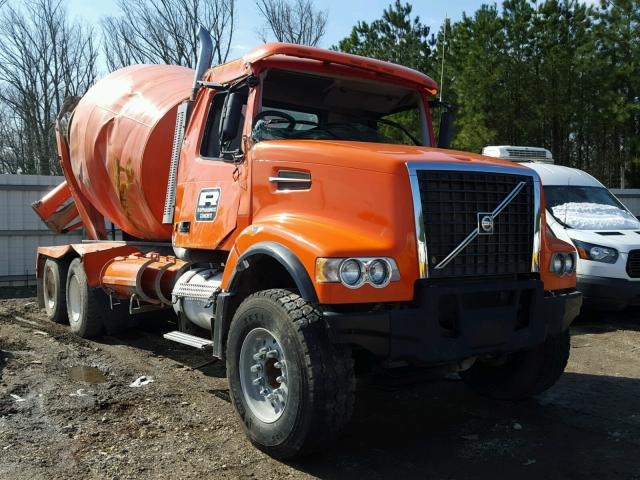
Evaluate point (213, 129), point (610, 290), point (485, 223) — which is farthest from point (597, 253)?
point (213, 129)

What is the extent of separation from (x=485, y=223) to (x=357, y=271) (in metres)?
1.00

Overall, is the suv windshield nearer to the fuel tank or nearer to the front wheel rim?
the front wheel rim

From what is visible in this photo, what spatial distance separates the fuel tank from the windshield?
5.47m

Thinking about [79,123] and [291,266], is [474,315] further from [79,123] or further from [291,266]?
[79,123]

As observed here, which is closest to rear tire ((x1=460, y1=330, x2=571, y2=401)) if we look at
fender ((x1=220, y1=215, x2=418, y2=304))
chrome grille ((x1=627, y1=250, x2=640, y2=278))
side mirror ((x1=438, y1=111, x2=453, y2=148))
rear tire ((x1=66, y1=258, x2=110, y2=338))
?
A: fender ((x1=220, y1=215, x2=418, y2=304))

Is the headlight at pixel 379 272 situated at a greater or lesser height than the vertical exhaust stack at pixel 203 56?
lesser

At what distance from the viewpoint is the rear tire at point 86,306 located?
25.5 ft

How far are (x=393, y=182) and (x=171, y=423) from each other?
244 cm

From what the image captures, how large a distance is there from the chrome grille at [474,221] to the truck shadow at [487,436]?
3.89ft

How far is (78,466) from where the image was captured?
4094mm

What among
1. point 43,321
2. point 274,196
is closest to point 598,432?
point 274,196

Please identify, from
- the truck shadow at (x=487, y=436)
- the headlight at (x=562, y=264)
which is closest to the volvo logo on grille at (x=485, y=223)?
the headlight at (x=562, y=264)

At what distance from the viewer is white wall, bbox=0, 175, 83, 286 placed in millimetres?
12461

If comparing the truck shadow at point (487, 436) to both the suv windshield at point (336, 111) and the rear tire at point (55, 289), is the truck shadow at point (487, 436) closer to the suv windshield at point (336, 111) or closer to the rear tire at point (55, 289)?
the suv windshield at point (336, 111)
